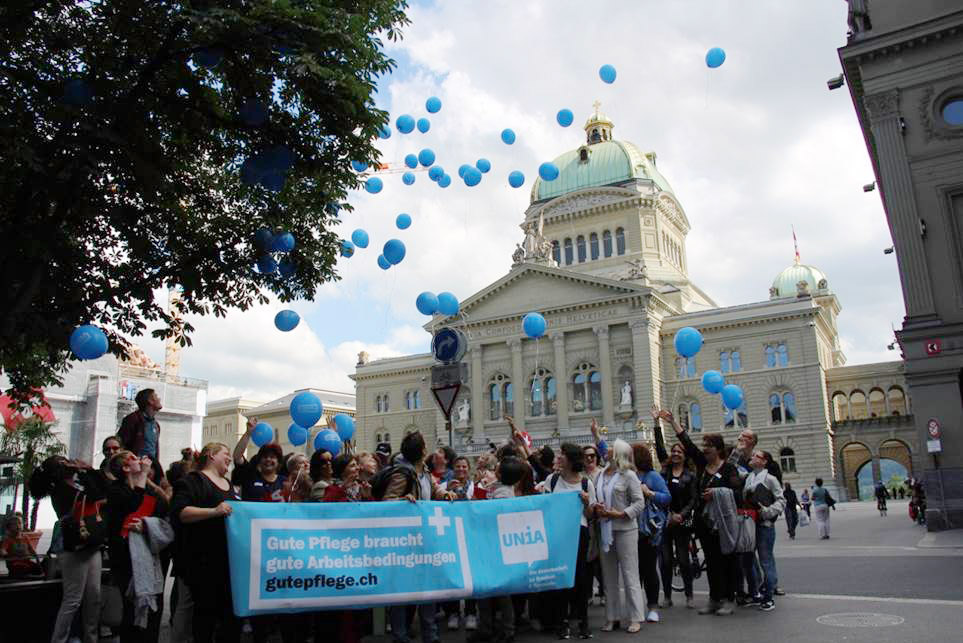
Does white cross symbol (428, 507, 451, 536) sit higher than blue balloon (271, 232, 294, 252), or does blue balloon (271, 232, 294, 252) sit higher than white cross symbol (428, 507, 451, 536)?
blue balloon (271, 232, 294, 252)

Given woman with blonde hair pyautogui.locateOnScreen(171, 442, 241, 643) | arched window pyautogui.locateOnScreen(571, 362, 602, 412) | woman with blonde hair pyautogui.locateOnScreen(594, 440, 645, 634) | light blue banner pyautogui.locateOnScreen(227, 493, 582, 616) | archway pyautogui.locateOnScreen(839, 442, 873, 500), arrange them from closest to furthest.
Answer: woman with blonde hair pyautogui.locateOnScreen(171, 442, 241, 643) → light blue banner pyautogui.locateOnScreen(227, 493, 582, 616) → woman with blonde hair pyautogui.locateOnScreen(594, 440, 645, 634) → arched window pyautogui.locateOnScreen(571, 362, 602, 412) → archway pyautogui.locateOnScreen(839, 442, 873, 500)

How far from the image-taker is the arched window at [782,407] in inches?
2067

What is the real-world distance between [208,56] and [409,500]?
5776mm

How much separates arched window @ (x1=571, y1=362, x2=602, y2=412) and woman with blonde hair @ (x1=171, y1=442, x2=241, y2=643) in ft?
167

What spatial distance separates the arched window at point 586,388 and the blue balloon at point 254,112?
1902 inches

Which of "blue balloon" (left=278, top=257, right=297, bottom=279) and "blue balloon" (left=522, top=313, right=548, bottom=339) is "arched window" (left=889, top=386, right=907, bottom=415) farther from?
"blue balloon" (left=278, top=257, right=297, bottom=279)

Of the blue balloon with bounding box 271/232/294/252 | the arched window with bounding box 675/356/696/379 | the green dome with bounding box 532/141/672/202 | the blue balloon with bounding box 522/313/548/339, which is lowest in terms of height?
the blue balloon with bounding box 271/232/294/252

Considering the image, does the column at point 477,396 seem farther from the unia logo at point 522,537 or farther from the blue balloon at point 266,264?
the unia logo at point 522,537

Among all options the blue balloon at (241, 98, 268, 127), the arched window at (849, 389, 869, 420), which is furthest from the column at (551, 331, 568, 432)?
the blue balloon at (241, 98, 268, 127)

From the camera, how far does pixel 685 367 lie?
56.2 m

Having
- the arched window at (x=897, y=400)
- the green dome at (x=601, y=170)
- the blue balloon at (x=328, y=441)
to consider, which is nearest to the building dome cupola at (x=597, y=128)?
the green dome at (x=601, y=170)

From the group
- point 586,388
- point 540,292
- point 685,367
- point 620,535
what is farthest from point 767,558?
point 540,292

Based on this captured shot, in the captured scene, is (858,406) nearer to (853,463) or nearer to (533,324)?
(853,463)

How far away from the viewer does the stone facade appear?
64.7 feet
